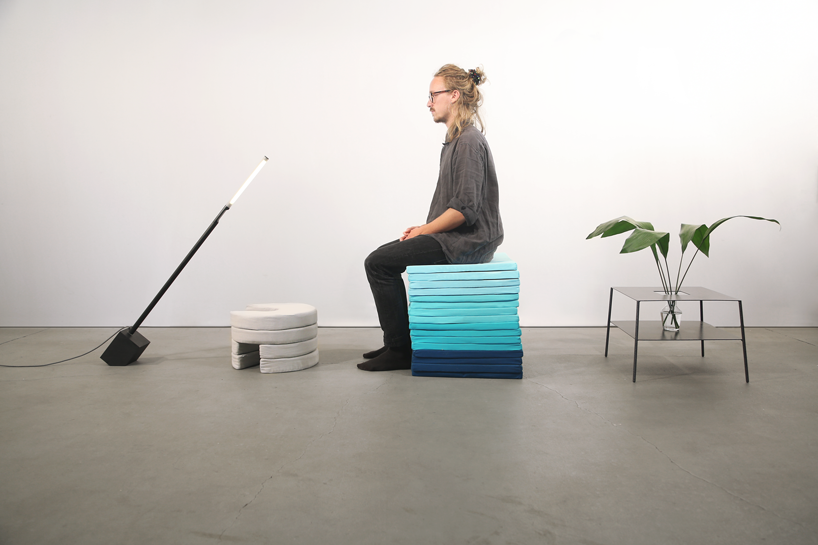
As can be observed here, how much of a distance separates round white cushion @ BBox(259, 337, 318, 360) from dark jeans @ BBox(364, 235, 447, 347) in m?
0.38

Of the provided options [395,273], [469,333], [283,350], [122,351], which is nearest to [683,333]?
[469,333]

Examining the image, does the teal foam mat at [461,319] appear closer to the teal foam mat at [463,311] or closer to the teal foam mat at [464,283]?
the teal foam mat at [463,311]

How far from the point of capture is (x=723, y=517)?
4.04ft

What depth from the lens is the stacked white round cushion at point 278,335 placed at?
2.43 metres

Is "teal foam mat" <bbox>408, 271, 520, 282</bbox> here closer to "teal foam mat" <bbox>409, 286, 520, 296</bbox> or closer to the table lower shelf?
"teal foam mat" <bbox>409, 286, 520, 296</bbox>

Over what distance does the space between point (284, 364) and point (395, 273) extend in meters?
0.64

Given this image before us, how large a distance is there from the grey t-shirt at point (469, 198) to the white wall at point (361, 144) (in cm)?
102

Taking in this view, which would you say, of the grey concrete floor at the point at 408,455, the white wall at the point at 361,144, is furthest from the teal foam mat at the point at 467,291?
the white wall at the point at 361,144

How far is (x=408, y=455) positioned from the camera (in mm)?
→ 1574

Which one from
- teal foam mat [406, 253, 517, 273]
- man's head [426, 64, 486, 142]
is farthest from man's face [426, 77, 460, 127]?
teal foam mat [406, 253, 517, 273]

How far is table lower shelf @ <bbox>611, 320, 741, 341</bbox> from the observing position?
2.32 metres

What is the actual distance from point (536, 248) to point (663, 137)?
3.46 feet

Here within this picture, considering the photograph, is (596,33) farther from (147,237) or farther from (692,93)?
(147,237)

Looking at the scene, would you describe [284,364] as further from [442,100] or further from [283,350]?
[442,100]
